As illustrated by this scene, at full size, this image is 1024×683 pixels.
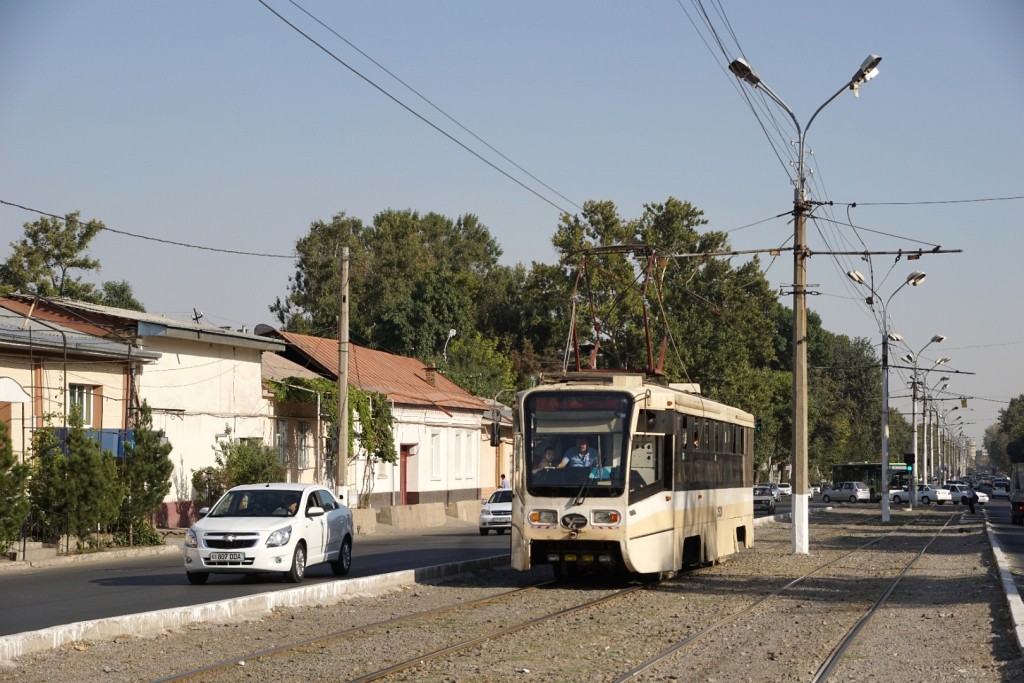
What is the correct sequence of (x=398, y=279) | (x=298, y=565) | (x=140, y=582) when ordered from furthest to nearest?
(x=398, y=279), (x=140, y=582), (x=298, y=565)

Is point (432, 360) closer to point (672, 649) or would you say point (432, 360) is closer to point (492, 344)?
point (492, 344)

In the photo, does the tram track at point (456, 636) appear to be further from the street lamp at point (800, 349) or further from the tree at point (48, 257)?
the tree at point (48, 257)

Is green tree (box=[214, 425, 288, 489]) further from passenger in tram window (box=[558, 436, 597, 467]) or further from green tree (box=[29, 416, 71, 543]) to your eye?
passenger in tram window (box=[558, 436, 597, 467])

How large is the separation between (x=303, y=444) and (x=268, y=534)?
24.3m

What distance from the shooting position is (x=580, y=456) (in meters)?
19.9

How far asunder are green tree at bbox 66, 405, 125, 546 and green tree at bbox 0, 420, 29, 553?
6.06 ft

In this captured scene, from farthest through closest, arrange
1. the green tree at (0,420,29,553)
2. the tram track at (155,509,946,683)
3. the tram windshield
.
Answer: the green tree at (0,420,29,553) < the tram windshield < the tram track at (155,509,946,683)

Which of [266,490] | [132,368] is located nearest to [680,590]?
[266,490]

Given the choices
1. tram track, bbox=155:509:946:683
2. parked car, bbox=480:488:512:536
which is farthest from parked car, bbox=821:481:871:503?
tram track, bbox=155:509:946:683

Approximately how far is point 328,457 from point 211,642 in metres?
32.1

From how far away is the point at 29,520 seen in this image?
2783 cm

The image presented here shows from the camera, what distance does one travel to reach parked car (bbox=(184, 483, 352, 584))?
20219 millimetres

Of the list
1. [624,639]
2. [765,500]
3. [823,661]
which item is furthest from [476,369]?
[823,661]

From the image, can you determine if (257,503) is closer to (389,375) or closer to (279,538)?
(279,538)
